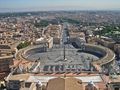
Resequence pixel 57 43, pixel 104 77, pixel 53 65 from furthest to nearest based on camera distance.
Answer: pixel 57 43 → pixel 53 65 → pixel 104 77

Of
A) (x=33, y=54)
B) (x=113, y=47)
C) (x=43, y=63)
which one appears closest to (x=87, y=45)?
(x=113, y=47)

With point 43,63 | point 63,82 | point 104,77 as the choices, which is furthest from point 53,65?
point 63,82

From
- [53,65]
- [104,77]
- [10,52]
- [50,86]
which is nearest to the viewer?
[50,86]

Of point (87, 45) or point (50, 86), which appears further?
point (87, 45)

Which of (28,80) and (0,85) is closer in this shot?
(28,80)

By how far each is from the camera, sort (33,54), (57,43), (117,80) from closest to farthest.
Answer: (117,80) < (33,54) < (57,43)

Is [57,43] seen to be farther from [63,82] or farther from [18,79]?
[63,82]

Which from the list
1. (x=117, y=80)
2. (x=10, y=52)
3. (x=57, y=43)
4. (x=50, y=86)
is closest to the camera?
(x=50, y=86)

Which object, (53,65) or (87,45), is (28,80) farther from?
(87,45)

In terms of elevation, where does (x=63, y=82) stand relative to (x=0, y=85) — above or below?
above
